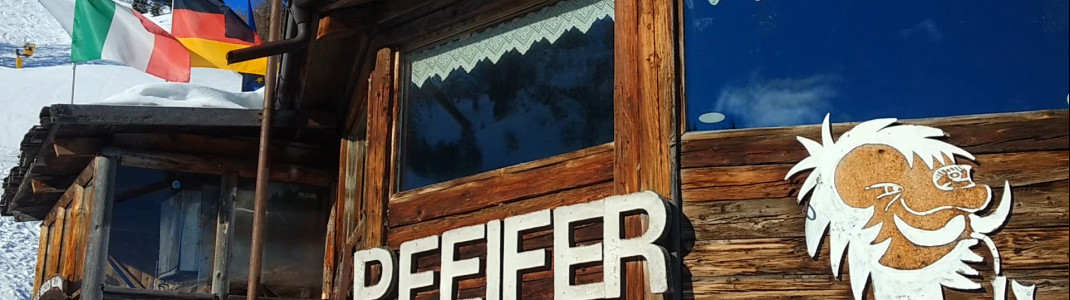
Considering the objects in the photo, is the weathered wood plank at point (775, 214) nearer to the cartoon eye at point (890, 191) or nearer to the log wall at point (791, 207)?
the log wall at point (791, 207)

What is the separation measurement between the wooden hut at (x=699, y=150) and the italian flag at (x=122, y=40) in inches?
74.3

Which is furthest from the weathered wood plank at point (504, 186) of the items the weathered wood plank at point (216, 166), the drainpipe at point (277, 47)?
the weathered wood plank at point (216, 166)

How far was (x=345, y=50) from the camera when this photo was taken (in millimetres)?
8695

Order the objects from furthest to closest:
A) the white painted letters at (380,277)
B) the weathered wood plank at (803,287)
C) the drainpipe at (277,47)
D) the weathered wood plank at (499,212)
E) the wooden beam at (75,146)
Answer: the wooden beam at (75,146) < the drainpipe at (277,47) < the white painted letters at (380,277) < the weathered wood plank at (499,212) < the weathered wood plank at (803,287)

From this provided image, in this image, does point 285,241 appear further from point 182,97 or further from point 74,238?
point 74,238

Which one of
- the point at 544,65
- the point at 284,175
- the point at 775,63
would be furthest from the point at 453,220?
the point at 284,175

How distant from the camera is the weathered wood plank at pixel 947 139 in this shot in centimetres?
515

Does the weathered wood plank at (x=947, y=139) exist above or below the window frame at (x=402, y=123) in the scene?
below

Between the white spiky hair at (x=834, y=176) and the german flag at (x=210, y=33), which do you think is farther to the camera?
the german flag at (x=210, y=33)

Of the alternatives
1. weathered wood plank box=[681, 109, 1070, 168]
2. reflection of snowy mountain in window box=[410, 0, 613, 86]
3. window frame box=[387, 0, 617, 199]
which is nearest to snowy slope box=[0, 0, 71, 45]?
window frame box=[387, 0, 617, 199]

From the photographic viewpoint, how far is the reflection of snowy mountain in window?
264 inches

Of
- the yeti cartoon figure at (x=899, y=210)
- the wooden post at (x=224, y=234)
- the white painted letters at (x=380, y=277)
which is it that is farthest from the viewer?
the wooden post at (x=224, y=234)

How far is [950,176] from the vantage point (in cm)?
521

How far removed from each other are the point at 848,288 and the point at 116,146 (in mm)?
6679
